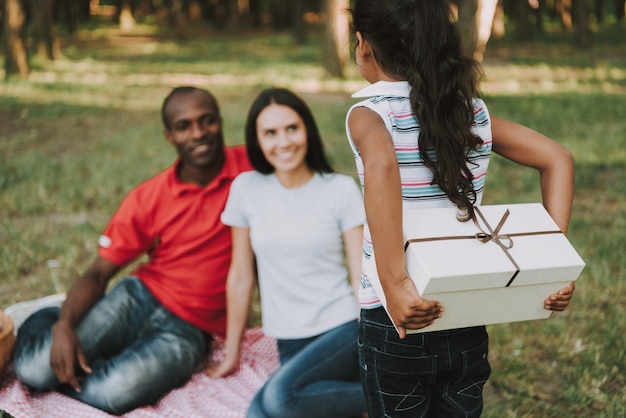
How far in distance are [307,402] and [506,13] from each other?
34495mm

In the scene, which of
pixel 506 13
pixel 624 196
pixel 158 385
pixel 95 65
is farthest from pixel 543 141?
pixel 506 13

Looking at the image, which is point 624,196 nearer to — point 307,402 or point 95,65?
point 307,402

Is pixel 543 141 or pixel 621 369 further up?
pixel 543 141

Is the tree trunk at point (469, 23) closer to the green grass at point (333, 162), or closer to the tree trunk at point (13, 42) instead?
the green grass at point (333, 162)

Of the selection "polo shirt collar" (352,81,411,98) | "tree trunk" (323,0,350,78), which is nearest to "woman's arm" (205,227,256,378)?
"polo shirt collar" (352,81,411,98)

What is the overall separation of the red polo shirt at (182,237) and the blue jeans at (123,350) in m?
0.10

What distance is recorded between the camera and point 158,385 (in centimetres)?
303

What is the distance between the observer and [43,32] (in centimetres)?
1592

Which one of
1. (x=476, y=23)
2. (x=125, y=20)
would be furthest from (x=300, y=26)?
(x=476, y=23)

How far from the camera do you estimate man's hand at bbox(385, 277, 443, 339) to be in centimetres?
166

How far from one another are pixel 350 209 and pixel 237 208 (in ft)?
1.56

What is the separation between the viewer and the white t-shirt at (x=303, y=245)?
2.89 meters

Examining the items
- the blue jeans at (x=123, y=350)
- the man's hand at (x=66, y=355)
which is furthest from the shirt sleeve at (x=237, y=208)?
the man's hand at (x=66, y=355)

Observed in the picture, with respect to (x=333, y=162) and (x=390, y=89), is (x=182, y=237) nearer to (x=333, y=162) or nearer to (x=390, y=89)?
(x=390, y=89)
